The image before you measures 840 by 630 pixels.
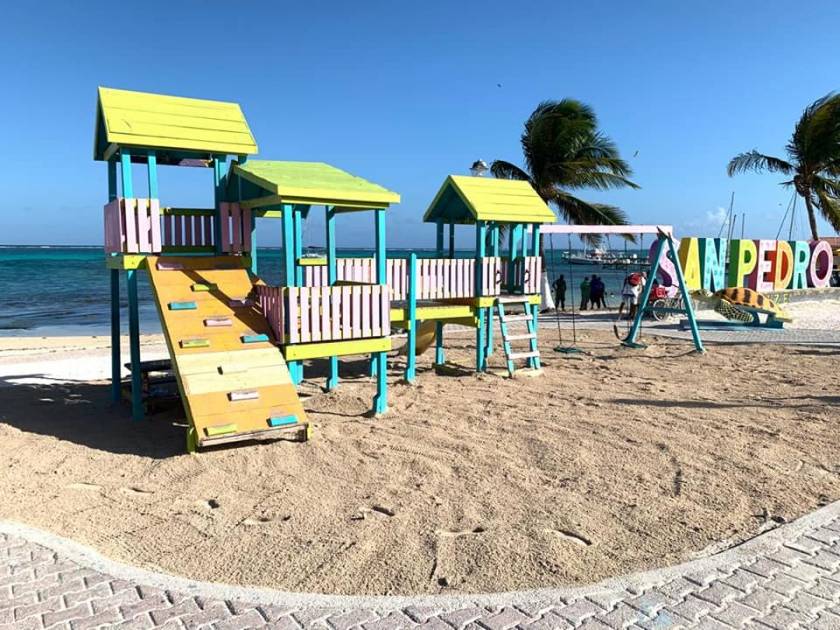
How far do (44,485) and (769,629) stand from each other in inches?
224

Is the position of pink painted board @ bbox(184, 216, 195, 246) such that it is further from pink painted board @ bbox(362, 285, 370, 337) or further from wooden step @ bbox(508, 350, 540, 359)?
wooden step @ bbox(508, 350, 540, 359)

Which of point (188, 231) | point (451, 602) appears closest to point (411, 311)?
point (188, 231)

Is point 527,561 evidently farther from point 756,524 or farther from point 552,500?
point 756,524

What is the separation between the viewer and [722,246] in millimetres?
21734

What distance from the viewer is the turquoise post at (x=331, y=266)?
1005 cm

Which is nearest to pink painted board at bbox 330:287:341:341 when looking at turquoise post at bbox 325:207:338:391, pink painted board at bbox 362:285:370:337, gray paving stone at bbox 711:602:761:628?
pink painted board at bbox 362:285:370:337

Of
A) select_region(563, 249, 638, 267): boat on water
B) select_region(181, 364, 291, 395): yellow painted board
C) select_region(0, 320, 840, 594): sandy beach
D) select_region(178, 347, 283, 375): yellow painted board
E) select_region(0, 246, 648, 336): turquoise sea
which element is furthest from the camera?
select_region(0, 246, 648, 336): turquoise sea

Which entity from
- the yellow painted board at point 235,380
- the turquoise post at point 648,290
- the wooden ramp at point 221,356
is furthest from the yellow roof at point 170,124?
the turquoise post at point 648,290

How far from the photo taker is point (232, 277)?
8.70 m

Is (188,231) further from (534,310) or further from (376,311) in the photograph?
(534,310)

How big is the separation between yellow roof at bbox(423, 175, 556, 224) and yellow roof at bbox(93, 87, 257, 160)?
3796 mm

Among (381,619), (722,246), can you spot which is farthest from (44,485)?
(722,246)

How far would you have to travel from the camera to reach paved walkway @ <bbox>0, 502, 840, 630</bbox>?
11.8 ft

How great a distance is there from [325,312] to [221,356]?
1.29m
